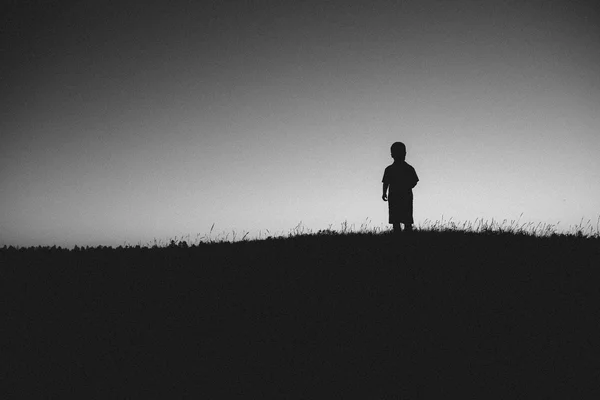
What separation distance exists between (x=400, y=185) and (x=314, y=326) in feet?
20.8

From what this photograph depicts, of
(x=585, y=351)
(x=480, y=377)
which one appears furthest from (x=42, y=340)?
(x=585, y=351)

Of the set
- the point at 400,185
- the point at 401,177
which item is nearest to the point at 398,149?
the point at 401,177

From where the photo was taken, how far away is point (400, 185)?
36.8ft

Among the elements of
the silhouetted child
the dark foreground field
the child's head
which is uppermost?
the child's head

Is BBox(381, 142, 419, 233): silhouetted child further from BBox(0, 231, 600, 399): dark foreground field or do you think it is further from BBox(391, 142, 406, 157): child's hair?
BBox(0, 231, 600, 399): dark foreground field

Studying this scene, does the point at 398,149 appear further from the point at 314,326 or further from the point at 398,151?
the point at 314,326

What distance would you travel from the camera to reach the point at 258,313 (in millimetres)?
6375

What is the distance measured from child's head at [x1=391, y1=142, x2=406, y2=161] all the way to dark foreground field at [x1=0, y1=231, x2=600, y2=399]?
2.96 m

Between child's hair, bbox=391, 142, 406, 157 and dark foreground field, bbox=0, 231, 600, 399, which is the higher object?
child's hair, bbox=391, 142, 406, 157

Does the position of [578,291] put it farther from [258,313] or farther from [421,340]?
[258,313]

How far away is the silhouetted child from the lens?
11.2 m

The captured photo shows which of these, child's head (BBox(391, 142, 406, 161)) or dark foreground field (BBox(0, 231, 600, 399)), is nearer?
dark foreground field (BBox(0, 231, 600, 399))

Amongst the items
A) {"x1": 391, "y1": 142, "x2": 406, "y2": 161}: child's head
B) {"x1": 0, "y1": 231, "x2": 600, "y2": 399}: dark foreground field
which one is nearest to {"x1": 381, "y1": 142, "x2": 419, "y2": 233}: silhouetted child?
{"x1": 391, "y1": 142, "x2": 406, "y2": 161}: child's head

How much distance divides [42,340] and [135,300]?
1.52m
